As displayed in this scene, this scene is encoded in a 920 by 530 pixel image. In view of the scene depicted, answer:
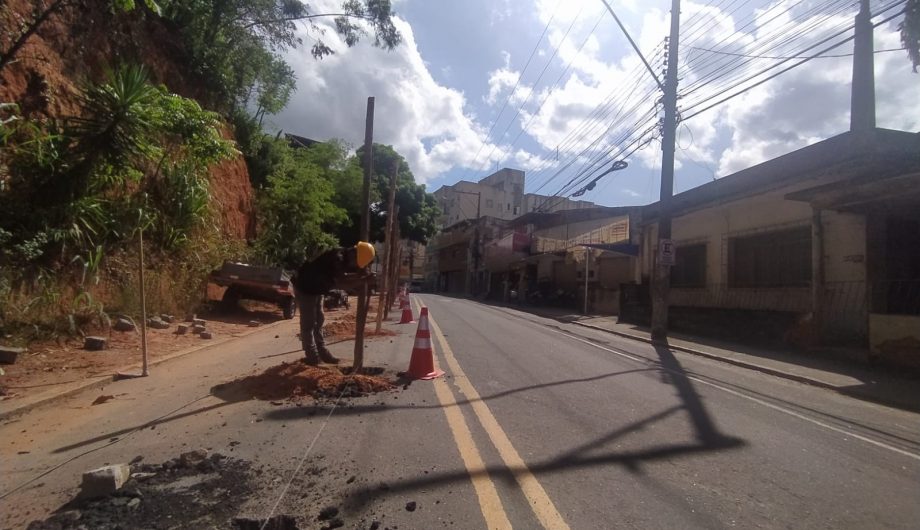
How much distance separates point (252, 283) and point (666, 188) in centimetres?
1126

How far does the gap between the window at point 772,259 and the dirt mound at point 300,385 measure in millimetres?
13033

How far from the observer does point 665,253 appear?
47.4ft

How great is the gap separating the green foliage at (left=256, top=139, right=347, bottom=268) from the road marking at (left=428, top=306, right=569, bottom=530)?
1634cm

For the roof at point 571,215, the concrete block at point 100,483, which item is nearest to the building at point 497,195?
the roof at point 571,215

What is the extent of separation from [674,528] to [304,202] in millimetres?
20514

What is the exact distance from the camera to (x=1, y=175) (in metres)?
8.09

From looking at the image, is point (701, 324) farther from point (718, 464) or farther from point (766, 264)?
point (718, 464)

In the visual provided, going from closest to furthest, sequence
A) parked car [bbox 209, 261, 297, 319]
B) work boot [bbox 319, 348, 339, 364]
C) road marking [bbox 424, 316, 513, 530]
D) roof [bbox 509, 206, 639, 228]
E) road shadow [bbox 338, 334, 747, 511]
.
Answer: road marking [bbox 424, 316, 513, 530]
road shadow [bbox 338, 334, 747, 511]
work boot [bbox 319, 348, 339, 364]
parked car [bbox 209, 261, 297, 319]
roof [bbox 509, 206, 639, 228]

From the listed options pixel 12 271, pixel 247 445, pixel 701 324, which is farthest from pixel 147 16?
pixel 701 324

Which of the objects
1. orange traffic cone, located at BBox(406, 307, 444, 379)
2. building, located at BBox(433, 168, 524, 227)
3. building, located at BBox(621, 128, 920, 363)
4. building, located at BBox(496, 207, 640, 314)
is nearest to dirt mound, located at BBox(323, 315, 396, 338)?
orange traffic cone, located at BBox(406, 307, 444, 379)

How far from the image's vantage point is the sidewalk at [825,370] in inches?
313

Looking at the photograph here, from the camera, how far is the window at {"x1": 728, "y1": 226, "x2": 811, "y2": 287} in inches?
582

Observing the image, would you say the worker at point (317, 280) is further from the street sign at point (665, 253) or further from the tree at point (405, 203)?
the tree at point (405, 203)

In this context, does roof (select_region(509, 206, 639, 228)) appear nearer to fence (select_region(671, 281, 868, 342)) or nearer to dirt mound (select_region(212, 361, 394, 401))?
fence (select_region(671, 281, 868, 342))
